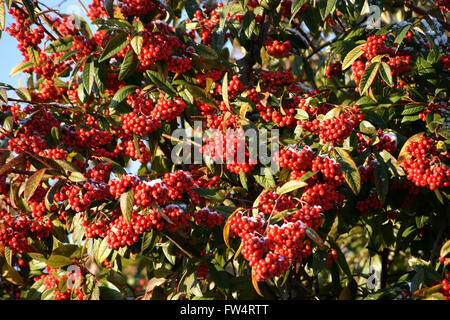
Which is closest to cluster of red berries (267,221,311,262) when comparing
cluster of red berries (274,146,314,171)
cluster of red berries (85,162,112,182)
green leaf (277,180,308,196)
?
green leaf (277,180,308,196)

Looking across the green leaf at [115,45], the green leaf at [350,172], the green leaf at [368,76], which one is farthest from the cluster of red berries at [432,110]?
the green leaf at [115,45]

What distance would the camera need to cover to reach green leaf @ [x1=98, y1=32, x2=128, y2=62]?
3448 mm

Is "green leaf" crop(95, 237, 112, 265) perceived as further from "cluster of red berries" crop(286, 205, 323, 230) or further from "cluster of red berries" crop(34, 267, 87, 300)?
"cluster of red berries" crop(286, 205, 323, 230)

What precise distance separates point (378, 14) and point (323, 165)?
1.59m

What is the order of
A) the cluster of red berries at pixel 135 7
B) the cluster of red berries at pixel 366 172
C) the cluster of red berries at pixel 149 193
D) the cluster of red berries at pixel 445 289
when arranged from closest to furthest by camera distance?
the cluster of red berries at pixel 445 289, the cluster of red berries at pixel 149 193, the cluster of red berries at pixel 366 172, the cluster of red berries at pixel 135 7

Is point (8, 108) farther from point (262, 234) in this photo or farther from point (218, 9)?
point (262, 234)

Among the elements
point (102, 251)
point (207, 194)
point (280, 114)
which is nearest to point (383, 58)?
point (280, 114)

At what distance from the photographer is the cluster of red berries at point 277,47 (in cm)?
415

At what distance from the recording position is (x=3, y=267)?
389 cm

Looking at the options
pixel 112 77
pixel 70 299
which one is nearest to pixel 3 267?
pixel 70 299

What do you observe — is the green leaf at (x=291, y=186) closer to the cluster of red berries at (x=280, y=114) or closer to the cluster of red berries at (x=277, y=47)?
the cluster of red berries at (x=280, y=114)

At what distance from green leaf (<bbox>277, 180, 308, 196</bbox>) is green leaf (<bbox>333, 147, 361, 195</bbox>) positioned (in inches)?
10.4

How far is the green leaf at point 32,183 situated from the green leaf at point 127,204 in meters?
0.52

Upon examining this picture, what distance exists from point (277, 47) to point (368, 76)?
924 millimetres
